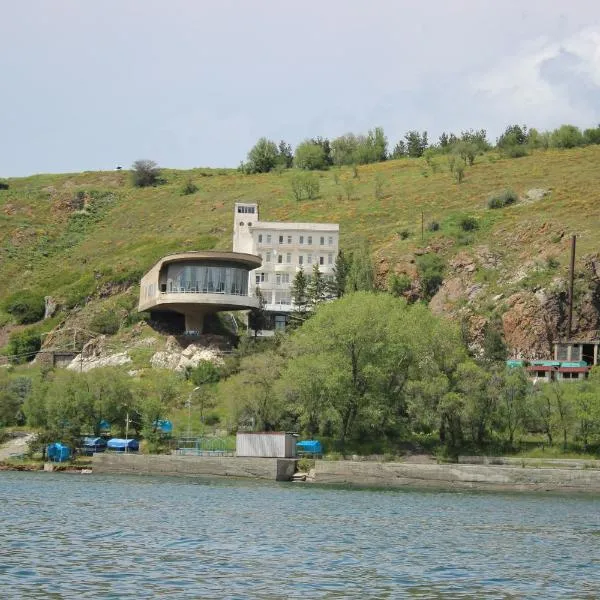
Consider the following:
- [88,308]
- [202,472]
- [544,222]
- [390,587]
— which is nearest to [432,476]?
[202,472]

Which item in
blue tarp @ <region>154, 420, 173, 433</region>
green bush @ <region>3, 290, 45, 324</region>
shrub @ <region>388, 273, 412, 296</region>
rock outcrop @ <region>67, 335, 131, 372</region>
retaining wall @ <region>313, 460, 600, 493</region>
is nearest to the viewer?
retaining wall @ <region>313, 460, 600, 493</region>

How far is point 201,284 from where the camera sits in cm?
10706

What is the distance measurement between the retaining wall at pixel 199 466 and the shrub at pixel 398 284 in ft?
145

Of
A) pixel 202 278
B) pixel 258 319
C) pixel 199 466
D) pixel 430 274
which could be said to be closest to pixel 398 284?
pixel 430 274

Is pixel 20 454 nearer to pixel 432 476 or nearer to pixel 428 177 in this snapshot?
pixel 432 476

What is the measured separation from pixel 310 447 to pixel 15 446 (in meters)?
23.4

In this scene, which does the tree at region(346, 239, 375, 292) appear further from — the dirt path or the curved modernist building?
the dirt path

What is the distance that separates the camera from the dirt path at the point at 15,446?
272 feet

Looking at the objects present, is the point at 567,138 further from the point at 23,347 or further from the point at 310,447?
the point at 310,447

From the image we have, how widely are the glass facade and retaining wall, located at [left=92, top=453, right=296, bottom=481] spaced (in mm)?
32071

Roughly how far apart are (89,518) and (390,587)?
1828cm

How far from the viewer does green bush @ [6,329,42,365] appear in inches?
4688

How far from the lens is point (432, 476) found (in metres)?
71.3

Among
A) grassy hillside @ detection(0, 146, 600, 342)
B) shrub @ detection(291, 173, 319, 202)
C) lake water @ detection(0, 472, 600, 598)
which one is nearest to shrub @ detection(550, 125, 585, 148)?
grassy hillside @ detection(0, 146, 600, 342)
